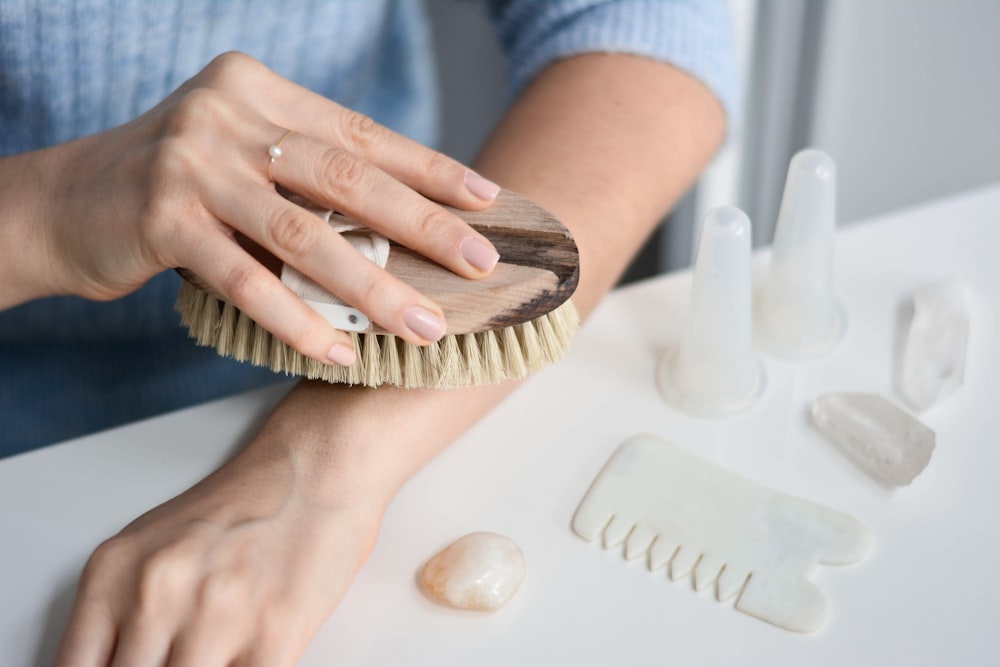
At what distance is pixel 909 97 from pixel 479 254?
0.85 meters

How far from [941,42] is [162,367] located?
2.91ft

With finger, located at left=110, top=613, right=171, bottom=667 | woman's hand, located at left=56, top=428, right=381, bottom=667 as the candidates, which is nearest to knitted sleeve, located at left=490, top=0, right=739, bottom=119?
woman's hand, located at left=56, top=428, right=381, bottom=667

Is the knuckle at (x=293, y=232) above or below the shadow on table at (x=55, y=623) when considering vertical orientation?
above

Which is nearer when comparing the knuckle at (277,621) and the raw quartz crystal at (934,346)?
the knuckle at (277,621)

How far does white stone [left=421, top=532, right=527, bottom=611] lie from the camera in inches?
18.1

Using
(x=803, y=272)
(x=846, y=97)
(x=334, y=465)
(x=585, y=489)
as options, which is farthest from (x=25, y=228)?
(x=846, y=97)

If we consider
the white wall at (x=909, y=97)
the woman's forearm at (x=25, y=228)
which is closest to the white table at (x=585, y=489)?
the woman's forearm at (x=25, y=228)

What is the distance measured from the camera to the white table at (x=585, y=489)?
0.45 meters

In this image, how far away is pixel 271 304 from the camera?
462 millimetres

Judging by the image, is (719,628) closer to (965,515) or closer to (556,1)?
(965,515)

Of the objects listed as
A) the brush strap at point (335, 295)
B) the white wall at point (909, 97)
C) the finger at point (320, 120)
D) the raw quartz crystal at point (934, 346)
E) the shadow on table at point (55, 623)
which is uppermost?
the white wall at point (909, 97)

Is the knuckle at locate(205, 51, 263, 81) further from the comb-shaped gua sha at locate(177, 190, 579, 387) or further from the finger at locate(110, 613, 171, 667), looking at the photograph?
the finger at locate(110, 613, 171, 667)

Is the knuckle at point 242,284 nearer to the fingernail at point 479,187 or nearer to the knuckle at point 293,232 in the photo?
Result: the knuckle at point 293,232

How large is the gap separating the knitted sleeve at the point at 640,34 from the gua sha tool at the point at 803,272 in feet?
0.57
